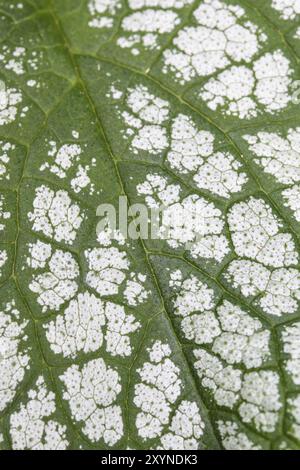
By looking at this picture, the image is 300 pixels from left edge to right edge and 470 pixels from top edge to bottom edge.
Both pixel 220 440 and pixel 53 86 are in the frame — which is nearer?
pixel 220 440

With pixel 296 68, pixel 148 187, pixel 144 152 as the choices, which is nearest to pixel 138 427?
pixel 148 187

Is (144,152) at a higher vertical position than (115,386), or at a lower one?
higher

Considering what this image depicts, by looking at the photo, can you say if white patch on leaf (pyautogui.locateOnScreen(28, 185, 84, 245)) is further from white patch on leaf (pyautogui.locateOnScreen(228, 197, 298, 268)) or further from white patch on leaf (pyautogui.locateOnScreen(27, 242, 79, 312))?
white patch on leaf (pyautogui.locateOnScreen(228, 197, 298, 268))

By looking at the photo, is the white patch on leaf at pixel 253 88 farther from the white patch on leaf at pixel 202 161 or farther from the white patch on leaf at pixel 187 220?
the white patch on leaf at pixel 187 220

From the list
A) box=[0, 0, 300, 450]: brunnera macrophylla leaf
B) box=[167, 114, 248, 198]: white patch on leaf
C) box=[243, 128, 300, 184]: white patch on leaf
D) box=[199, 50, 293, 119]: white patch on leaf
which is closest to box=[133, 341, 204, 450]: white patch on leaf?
box=[0, 0, 300, 450]: brunnera macrophylla leaf

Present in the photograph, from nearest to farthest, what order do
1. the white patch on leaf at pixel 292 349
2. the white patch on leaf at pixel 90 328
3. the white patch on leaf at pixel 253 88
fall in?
1. the white patch on leaf at pixel 292 349
2. the white patch on leaf at pixel 90 328
3. the white patch on leaf at pixel 253 88

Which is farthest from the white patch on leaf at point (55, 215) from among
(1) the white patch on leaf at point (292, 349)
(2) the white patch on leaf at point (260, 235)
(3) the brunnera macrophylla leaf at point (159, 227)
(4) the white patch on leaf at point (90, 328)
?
(1) the white patch on leaf at point (292, 349)

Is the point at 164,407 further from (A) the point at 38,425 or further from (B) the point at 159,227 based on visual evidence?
(B) the point at 159,227

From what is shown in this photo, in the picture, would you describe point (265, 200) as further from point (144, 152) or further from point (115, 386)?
point (115, 386)
